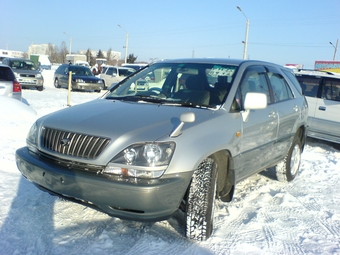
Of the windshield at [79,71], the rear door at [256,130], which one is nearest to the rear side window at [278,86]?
the rear door at [256,130]

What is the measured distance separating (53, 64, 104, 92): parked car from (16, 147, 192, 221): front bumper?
57.6 feet

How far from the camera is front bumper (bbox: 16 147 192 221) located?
274 centimetres

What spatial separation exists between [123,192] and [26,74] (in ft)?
56.5

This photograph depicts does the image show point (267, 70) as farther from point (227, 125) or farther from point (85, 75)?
point (85, 75)

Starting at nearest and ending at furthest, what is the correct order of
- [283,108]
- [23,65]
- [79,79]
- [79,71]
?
[283,108] → [23,65] → [79,79] → [79,71]

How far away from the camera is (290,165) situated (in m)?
5.37

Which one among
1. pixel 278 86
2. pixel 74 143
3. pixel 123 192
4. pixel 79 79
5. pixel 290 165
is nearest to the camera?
pixel 123 192

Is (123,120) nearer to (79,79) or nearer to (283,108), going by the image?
(283,108)

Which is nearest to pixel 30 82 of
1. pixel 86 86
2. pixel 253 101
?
pixel 86 86

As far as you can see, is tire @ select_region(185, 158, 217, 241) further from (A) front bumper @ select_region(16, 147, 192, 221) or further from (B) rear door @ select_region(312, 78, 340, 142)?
(B) rear door @ select_region(312, 78, 340, 142)

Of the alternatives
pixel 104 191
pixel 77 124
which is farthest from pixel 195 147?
pixel 77 124

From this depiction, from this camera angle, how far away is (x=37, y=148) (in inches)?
133

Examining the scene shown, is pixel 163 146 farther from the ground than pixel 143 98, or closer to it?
closer to it

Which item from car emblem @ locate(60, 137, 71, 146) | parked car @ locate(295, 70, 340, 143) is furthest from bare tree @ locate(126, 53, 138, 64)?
car emblem @ locate(60, 137, 71, 146)
